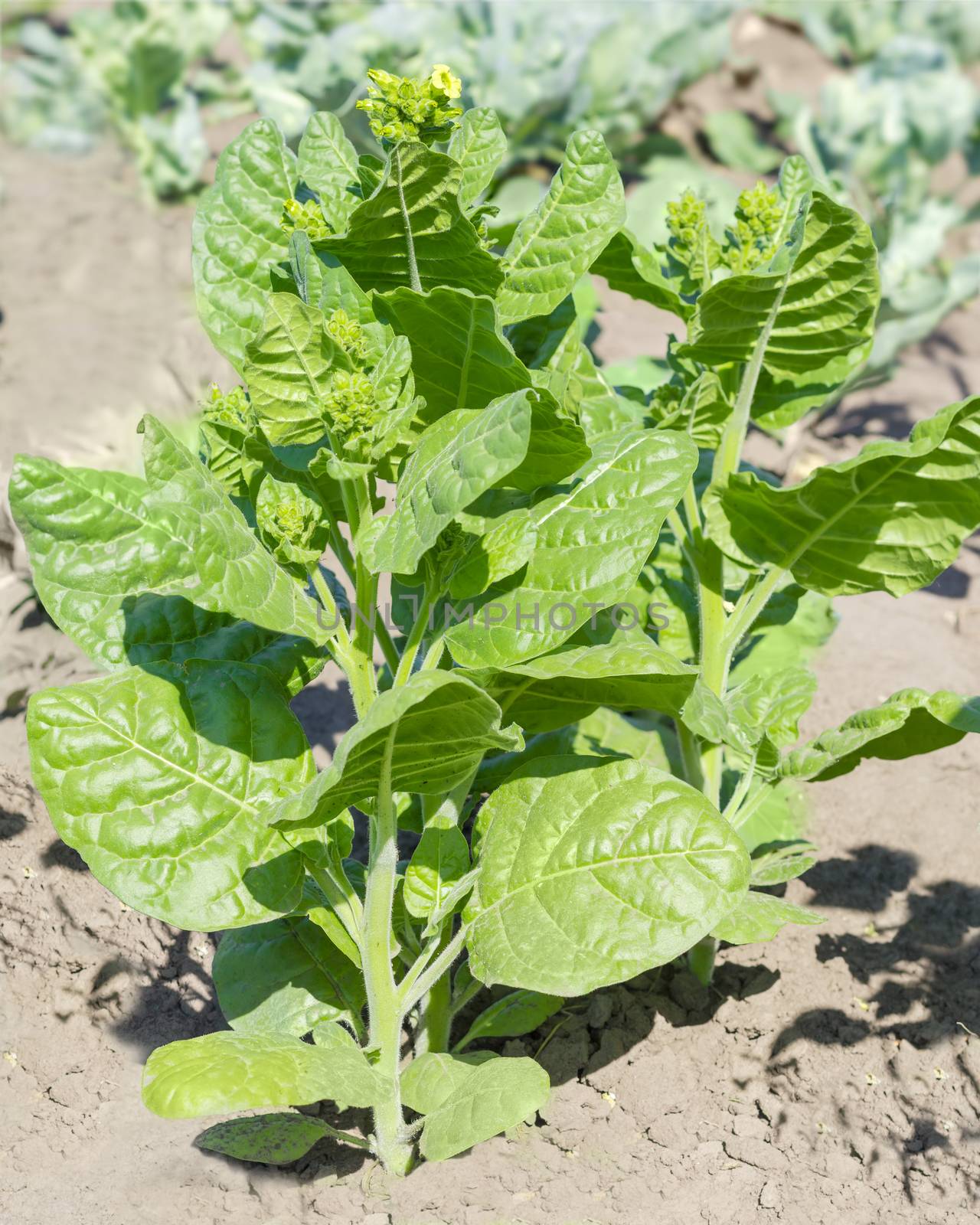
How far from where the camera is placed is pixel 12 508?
1.85 meters

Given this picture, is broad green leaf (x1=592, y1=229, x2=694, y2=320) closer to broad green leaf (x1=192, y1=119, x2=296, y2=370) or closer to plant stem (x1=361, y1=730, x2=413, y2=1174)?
broad green leaf (x1=192, y1=119, x2=296, y2=370)

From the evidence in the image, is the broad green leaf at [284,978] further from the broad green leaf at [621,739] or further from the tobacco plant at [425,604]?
the broad green leaf at [621,739]

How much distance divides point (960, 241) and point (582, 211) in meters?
6.21

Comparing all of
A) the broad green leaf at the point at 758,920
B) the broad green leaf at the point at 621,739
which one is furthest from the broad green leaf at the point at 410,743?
the broad green leaf at the point at 621,739

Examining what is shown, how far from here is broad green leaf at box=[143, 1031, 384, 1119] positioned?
1702mm

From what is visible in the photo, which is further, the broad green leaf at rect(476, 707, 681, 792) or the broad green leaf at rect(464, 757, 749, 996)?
the broad green leaf at rect(476, 707, 681, 792)

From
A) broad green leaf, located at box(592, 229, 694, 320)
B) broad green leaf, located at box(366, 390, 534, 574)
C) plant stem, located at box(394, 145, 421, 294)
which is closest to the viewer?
broad green leaf, located at box(366, 390, 534, 574)

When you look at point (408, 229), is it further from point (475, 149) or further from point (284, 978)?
point (284, 978)

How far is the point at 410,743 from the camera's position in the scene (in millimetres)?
1813

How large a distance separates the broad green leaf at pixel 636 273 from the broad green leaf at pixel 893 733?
83 centimetres

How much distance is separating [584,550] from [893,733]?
697 millimetres

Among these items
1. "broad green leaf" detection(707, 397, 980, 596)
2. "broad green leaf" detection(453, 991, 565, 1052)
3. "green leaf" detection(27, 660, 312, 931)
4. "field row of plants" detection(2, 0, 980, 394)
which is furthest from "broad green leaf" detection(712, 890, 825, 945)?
"field row of plants" detection(2, 0, 980, 394)

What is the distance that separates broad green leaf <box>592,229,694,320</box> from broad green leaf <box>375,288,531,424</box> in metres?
0.46

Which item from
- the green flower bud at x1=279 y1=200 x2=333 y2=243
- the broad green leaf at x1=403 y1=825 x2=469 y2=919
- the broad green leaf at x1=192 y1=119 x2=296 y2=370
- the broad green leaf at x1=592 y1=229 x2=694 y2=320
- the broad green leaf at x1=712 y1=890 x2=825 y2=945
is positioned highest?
the green flower bud at x1=279 y1=200 x2=333 y2=243
